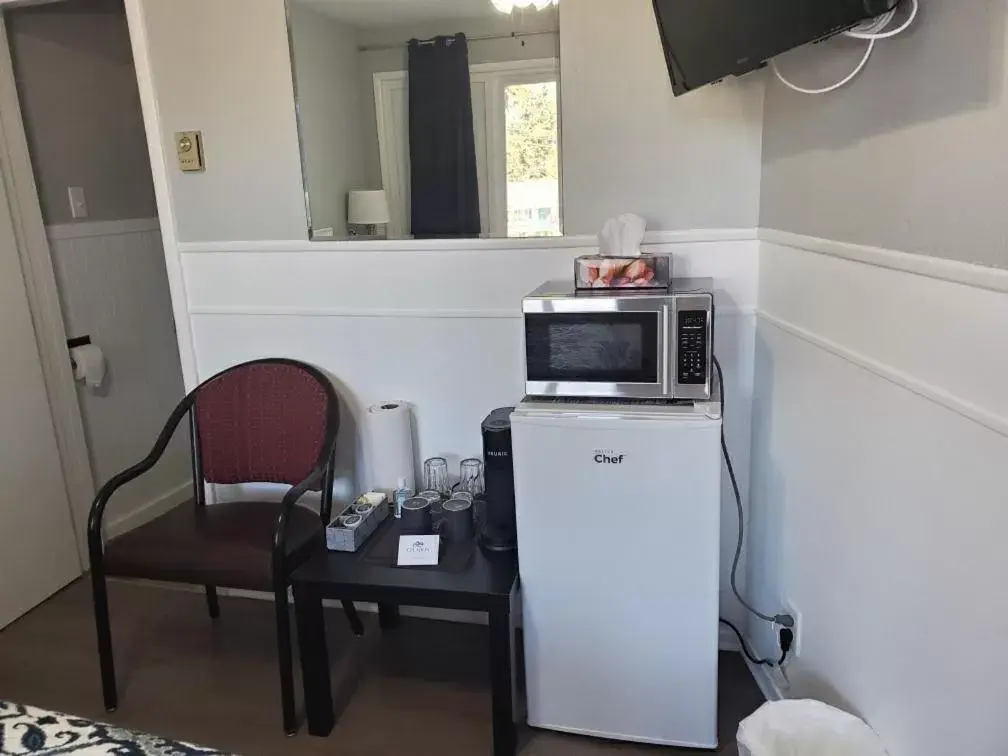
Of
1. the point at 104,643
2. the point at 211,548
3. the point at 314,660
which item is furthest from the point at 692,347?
the point at 104,643

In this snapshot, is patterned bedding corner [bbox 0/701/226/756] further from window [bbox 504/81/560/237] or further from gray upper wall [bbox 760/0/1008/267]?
window [bbox 504/81/560/237]

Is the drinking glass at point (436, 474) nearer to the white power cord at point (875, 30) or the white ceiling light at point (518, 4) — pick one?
the white ceiling light at point (518, 4)

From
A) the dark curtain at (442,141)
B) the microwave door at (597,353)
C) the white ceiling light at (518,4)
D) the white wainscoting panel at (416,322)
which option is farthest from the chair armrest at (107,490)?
the white ceiling light at (518,4)

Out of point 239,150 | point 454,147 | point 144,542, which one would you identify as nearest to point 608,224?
point 454,147

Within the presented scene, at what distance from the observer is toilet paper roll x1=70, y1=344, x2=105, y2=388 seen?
2.87 meters

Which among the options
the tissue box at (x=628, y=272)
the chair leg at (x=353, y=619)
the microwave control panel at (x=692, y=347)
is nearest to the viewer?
the microwave control panel at (x=692, y=347)

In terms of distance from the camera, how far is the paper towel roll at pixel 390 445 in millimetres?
2287

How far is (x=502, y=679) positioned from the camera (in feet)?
5.98

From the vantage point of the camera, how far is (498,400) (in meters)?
2.33

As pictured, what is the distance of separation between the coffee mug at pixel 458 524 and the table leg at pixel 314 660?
37cm

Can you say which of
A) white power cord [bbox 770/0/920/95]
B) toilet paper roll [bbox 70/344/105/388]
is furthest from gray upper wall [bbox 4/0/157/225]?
white power cord [bbox 770/0/920/95]

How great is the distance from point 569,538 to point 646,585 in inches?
8.3

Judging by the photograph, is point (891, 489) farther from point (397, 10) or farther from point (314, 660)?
point (397, 10)

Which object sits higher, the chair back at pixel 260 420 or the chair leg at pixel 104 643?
the chair back at pixel 260 420
